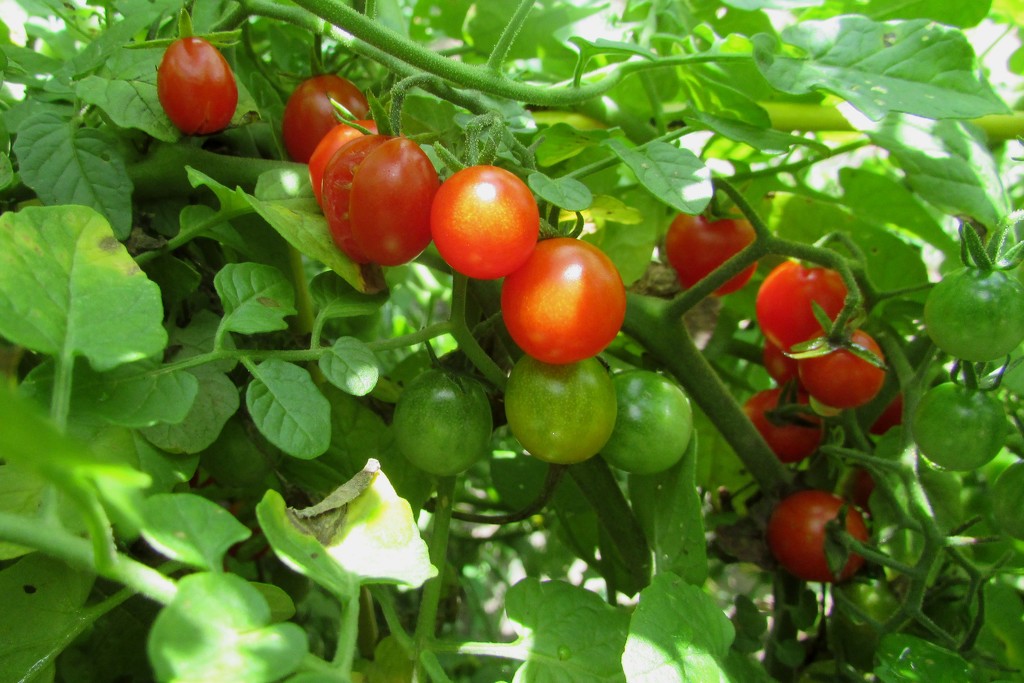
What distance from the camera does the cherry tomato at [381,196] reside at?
18.3 inches

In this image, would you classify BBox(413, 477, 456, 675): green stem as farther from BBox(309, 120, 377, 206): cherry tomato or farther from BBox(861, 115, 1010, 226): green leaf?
BBox(861, 115, 1010, 226): green leaf

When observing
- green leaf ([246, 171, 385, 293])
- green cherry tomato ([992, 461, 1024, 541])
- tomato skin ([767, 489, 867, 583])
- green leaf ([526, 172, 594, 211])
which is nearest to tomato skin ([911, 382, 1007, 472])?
green cherry tomato ([992, 461, 1024, 541])

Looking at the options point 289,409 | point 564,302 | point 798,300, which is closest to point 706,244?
point 798,300

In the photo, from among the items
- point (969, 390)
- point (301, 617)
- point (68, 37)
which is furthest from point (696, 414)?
point (68, 37)

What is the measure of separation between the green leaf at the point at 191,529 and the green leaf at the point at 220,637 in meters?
0.02

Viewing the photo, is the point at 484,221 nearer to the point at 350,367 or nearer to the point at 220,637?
the point at 350,367

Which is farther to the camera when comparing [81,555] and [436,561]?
[436,561]

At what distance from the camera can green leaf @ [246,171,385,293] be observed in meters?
0.49

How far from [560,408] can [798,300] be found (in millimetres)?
311

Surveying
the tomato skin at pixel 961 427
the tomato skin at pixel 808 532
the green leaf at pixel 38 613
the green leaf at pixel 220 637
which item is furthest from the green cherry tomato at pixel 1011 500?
the green leaf at pixel 38 613

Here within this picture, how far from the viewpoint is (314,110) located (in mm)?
610

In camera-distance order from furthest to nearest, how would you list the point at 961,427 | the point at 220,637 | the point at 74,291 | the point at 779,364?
the point at 779,364 < the point at 961,427 < the point at 74,291 < the point at 220,637

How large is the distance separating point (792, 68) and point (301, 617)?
71 centimetres

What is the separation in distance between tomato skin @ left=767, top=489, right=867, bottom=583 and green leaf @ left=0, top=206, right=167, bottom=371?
1.68ft
